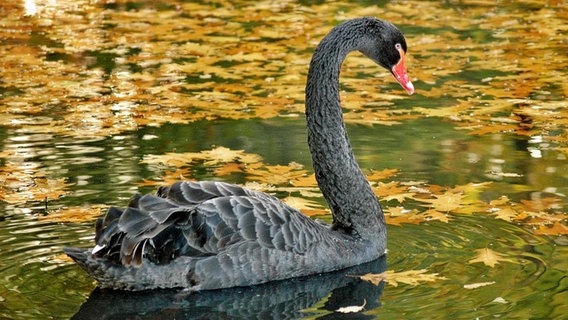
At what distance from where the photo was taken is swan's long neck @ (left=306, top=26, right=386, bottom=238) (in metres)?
6.19

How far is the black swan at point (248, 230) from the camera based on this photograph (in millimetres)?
5457

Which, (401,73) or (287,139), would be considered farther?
(287,139)

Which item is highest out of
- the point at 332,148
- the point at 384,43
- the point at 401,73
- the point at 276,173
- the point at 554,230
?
the point at 384,43

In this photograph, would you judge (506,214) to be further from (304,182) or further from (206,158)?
(206,158)

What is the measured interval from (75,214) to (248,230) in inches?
57.1

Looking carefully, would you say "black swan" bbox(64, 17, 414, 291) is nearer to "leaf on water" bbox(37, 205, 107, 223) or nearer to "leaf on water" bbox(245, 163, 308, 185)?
"leaf on water" bbox(37, 205, 107, 223)

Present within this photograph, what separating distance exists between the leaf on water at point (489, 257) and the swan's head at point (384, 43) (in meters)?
1.04

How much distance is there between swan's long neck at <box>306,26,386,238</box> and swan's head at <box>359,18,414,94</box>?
24 cm

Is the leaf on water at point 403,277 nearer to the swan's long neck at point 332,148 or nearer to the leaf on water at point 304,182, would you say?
the swan's long neck at point 332,148

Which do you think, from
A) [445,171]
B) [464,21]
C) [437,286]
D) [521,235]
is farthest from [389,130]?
[464,21]

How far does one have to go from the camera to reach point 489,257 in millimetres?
5926

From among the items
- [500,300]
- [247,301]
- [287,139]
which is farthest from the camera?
[287,139]

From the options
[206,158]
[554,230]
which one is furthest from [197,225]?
[206,158]

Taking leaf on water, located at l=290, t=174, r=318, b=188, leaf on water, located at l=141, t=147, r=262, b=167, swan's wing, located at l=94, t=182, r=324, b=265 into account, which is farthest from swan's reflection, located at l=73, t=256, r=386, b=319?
leaf on water, located at l=141, t=147, r=262, b=167
